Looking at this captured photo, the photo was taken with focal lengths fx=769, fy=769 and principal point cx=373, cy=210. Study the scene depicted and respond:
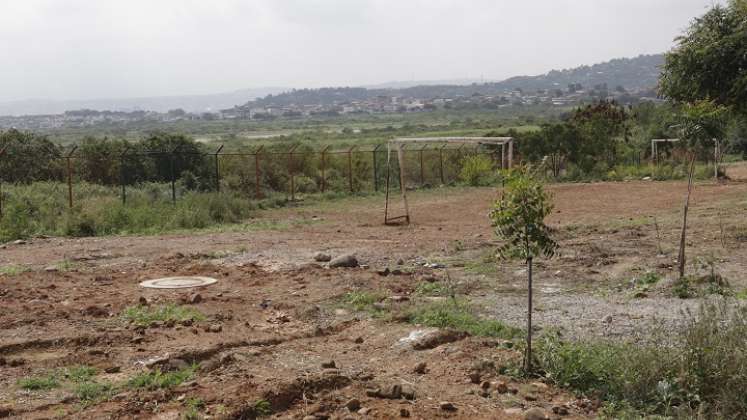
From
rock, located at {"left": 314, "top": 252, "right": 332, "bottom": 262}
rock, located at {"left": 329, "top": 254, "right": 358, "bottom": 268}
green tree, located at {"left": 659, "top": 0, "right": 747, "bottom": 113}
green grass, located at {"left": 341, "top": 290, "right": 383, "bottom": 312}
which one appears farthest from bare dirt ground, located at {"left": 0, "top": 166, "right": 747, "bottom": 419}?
green tree, located at {"left": 659, "top": 0, "right": 747, "bottom": 113}

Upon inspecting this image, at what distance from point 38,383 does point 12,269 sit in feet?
22.6

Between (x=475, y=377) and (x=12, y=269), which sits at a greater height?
(x=475, y=377)

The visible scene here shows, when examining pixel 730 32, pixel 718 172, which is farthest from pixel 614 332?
pixel 718 172

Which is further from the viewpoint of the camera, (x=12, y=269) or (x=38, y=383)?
(x=12, y=269)

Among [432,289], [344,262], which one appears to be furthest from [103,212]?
[432,289]

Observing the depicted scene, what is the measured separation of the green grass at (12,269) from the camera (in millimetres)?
12698

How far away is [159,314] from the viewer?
32.0ft

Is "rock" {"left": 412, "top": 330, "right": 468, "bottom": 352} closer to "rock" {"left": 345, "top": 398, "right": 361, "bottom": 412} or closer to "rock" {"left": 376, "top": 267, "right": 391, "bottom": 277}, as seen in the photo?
"rock" {"left": 345, "top": 398, "right": 361, "bottom": 412}

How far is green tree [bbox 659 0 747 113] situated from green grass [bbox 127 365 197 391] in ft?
40.0

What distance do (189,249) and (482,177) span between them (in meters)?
18.9

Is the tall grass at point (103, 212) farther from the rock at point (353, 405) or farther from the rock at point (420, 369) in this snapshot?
the rock at point (353, 405)

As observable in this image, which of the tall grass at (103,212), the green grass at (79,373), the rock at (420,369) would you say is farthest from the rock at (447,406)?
the tall grass at (103,212)

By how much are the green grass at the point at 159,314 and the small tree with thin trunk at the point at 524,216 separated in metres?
4.22

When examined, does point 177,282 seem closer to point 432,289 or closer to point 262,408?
point 432,289
